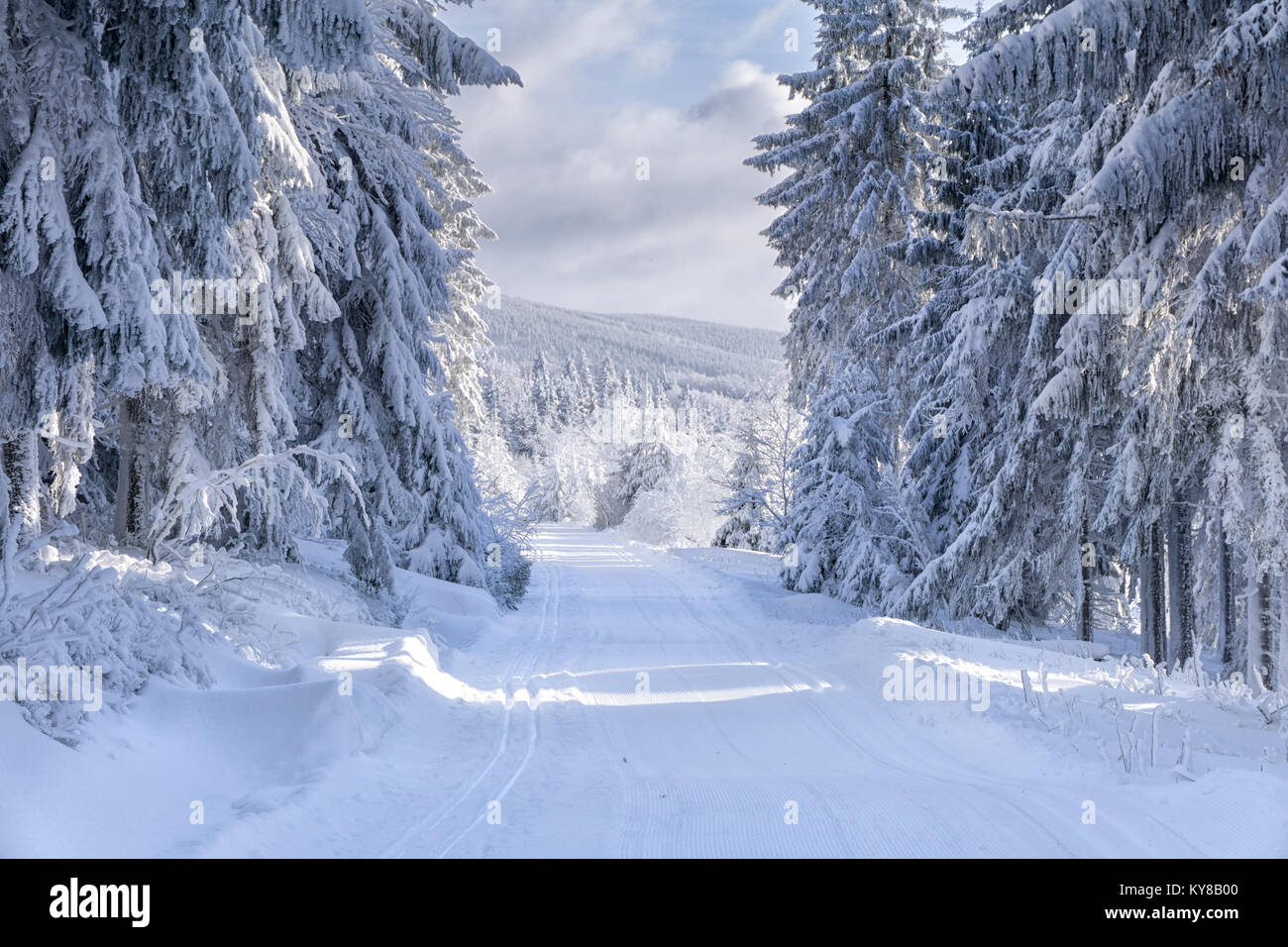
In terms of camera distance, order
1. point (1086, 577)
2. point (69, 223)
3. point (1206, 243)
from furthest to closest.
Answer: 1. point (1086, 577)
2. point (1206, 243)
3. point (69, 223)

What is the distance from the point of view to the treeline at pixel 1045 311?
31.3ft

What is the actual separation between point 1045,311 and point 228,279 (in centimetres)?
1149

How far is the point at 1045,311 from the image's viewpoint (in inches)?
517

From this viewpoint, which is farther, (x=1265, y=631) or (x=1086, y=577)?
(x=1086, y=577)

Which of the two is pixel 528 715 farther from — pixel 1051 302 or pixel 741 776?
pixel 1051 302

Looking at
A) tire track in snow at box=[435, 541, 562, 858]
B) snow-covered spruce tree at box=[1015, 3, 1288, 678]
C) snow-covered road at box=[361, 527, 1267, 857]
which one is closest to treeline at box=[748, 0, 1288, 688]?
snow-covered spruce tree at box=[1015, 3, 1288, 678]

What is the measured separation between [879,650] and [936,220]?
12700mm

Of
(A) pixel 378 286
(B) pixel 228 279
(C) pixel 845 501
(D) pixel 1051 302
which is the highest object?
(A) pixel 378 286

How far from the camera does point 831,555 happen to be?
68.3ft

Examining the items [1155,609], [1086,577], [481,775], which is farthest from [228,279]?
[1155,609]

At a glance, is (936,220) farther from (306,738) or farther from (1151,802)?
(306,738)

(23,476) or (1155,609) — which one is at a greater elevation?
(23,476)

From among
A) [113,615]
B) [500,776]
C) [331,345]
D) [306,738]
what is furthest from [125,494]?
[500,776]

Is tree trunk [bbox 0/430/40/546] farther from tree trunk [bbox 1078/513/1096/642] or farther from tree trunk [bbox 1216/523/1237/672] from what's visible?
tree trunk [bbox 1216/523/1237/672]
